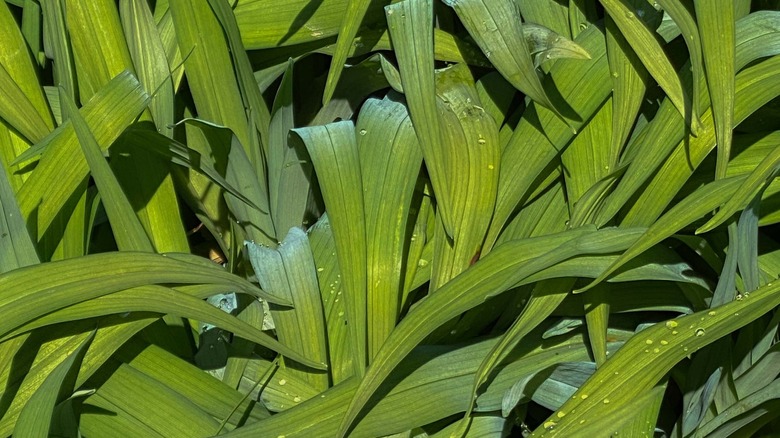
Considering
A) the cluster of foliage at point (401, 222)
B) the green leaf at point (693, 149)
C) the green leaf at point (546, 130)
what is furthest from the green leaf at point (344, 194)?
the green leaf at point (693, 149)

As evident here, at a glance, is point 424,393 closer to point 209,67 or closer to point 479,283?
point 479,283

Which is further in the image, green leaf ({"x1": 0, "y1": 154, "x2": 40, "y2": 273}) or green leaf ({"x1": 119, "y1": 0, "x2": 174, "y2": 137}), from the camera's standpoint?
green leaf ({"x1": 119, "y1": 0, "x2": 174, "y2": 137})

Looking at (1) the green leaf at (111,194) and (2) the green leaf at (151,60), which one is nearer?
(1) the green leaf at (111,194)

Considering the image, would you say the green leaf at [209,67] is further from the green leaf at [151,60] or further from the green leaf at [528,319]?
the green leaf at [528,319]

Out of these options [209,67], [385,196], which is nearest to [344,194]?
[385,196]

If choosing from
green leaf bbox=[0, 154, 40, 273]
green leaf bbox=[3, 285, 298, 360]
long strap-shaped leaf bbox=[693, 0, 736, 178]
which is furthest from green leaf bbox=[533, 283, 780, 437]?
green leaf bbox=[0, 154, 40, 273]

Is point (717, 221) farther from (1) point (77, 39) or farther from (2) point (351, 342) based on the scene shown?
(1) point (77, 39)

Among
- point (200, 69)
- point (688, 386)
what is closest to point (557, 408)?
point (688, 386)

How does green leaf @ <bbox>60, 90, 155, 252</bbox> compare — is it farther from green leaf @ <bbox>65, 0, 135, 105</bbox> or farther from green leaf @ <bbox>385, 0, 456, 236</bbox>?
green leaf @ <bbox>385, 0, 456, 236</bbox>

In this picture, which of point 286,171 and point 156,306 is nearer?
point 156,306
